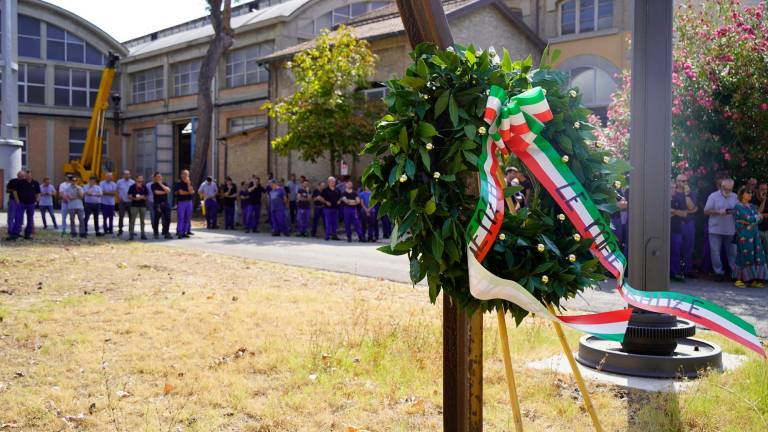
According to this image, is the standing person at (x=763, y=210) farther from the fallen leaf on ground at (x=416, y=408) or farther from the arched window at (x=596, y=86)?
the arched window at (x=596, y=86)

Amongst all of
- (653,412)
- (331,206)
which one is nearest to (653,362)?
(653,412)

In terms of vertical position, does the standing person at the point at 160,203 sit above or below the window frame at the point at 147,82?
below

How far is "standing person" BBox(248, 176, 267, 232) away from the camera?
2408 centimetres

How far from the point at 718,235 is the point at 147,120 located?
1524 inches

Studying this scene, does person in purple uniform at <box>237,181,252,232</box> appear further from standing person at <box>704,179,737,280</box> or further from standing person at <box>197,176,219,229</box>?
standing person at <box>704,179,737,280</box>

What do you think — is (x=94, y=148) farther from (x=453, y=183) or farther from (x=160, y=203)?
(x=453, y=183)

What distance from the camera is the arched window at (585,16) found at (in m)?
25.9

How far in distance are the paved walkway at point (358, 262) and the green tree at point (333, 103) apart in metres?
3.66

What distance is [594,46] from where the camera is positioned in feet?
84.9

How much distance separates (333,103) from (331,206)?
4.21 m

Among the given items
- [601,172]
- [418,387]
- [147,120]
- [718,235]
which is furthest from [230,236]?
[147,120]

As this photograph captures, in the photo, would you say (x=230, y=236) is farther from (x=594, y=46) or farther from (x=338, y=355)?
(x=338, y=355)

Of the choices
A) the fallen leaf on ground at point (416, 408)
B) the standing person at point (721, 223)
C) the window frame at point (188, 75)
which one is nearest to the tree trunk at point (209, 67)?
the window frame at point (188, 75)

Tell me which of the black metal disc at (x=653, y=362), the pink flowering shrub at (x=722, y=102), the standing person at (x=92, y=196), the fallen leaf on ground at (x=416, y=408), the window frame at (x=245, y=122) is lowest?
the fallen leaf on ground at (x=416, y=408)
